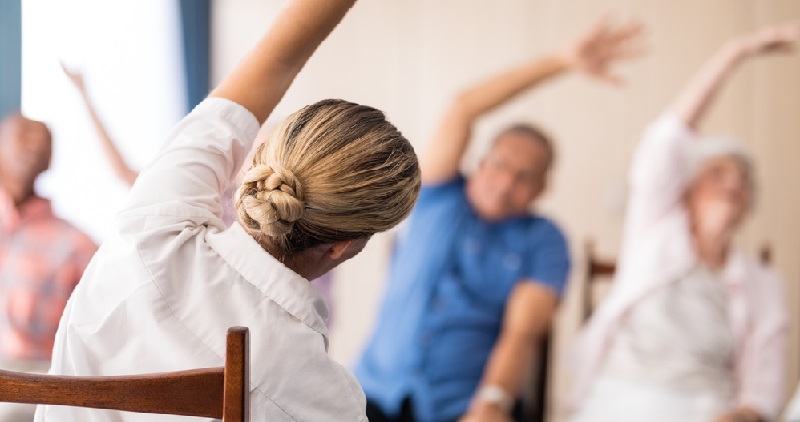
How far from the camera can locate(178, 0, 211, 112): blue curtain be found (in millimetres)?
3004

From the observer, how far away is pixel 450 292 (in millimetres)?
2047

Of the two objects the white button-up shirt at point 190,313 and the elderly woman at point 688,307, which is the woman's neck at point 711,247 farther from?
the white button-up shirt at point 190,313

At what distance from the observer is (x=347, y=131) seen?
692 mm

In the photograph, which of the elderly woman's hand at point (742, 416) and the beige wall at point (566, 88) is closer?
the elderly woman's hand at point (742, 416)

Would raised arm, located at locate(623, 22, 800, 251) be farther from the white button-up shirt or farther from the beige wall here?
the white button-up shirt

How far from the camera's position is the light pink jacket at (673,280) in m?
2.12

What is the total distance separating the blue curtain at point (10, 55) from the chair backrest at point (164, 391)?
6.11 ft

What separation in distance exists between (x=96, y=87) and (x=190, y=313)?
2.17m

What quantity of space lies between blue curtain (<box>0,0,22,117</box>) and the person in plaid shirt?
0.57ft

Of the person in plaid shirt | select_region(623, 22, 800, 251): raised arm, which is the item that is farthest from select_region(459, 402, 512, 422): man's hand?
the person in plaid shirt

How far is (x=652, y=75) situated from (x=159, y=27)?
69.5 inches

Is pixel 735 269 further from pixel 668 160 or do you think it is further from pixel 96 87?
pixel 96 87

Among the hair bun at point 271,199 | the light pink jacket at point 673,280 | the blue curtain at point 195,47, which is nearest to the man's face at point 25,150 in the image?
the blue curtain at point 195,47

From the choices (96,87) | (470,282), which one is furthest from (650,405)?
(96,87)
